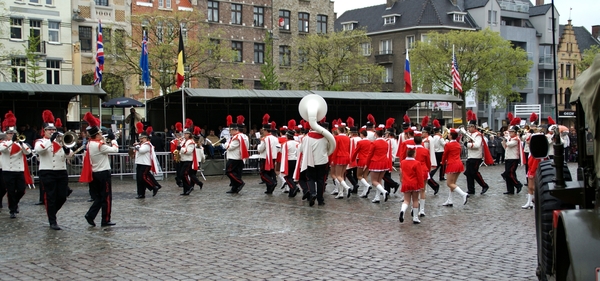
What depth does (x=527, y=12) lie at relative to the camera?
7675 cm

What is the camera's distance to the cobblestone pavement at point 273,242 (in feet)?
28.5

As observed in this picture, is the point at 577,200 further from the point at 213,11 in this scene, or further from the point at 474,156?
the point at 213,11

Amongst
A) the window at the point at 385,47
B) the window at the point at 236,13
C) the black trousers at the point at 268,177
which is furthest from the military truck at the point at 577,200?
the window at the point at 385,47

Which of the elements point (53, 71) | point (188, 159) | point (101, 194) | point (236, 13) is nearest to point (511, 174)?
point (188, 159)

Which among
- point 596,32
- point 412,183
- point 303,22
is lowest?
point 412,183

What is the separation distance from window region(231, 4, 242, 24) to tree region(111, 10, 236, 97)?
13135 millimetres

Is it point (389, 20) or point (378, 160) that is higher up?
point (389, 20)

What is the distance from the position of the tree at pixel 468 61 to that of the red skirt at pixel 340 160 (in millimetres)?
39096

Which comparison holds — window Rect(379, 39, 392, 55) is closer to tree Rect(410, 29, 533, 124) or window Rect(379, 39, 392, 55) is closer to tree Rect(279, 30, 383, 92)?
tree Rect(410, 29, 533, 124)

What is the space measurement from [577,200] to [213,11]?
170ft

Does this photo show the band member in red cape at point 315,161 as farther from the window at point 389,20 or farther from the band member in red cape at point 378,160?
the window at point 389,20

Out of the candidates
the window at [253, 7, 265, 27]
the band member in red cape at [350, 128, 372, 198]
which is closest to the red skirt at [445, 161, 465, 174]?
the band member in red cape at [350, 128, 372, 198]

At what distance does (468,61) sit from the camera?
56625mm

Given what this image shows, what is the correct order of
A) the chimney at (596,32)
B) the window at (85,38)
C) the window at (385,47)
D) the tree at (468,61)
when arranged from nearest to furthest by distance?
the window at (85,38) → the tree at (468,61) → the window at (385,47) → the chimney at (596,32)
